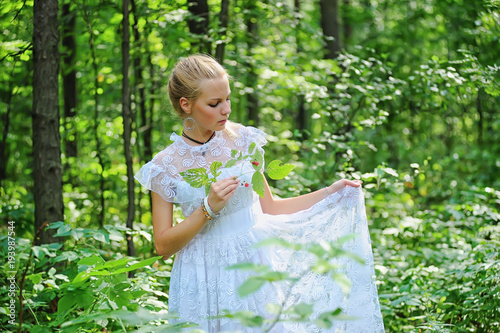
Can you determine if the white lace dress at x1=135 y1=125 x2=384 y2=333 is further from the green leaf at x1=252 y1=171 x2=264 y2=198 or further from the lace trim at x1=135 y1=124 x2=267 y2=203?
the green leaf at x1=252 y1=171 x2=264 y2=198

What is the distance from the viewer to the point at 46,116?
11.0 ft

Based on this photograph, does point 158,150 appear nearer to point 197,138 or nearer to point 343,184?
point 197,138

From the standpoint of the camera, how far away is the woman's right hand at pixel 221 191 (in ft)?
7.25

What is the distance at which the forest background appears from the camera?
2.91 m

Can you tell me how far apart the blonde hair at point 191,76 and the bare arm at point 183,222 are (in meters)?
0.51

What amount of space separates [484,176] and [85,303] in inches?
239

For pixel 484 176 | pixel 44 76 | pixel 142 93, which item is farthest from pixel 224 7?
pixel 484 176

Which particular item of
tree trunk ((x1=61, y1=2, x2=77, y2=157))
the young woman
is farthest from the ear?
tree trunk ((x1=61, y1=2, x2=77, y2=157))

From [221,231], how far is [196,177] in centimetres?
35

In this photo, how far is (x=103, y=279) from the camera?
7.63 ft

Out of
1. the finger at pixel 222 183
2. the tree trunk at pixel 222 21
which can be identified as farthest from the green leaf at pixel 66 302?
the tree trunk at pixel 222 21

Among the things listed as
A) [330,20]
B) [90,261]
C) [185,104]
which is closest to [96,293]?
[90,261]

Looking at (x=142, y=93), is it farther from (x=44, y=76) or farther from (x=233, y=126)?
(x=233, y=126)

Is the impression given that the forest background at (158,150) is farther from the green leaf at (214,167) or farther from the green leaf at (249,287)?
the green leaf at (214,167)
